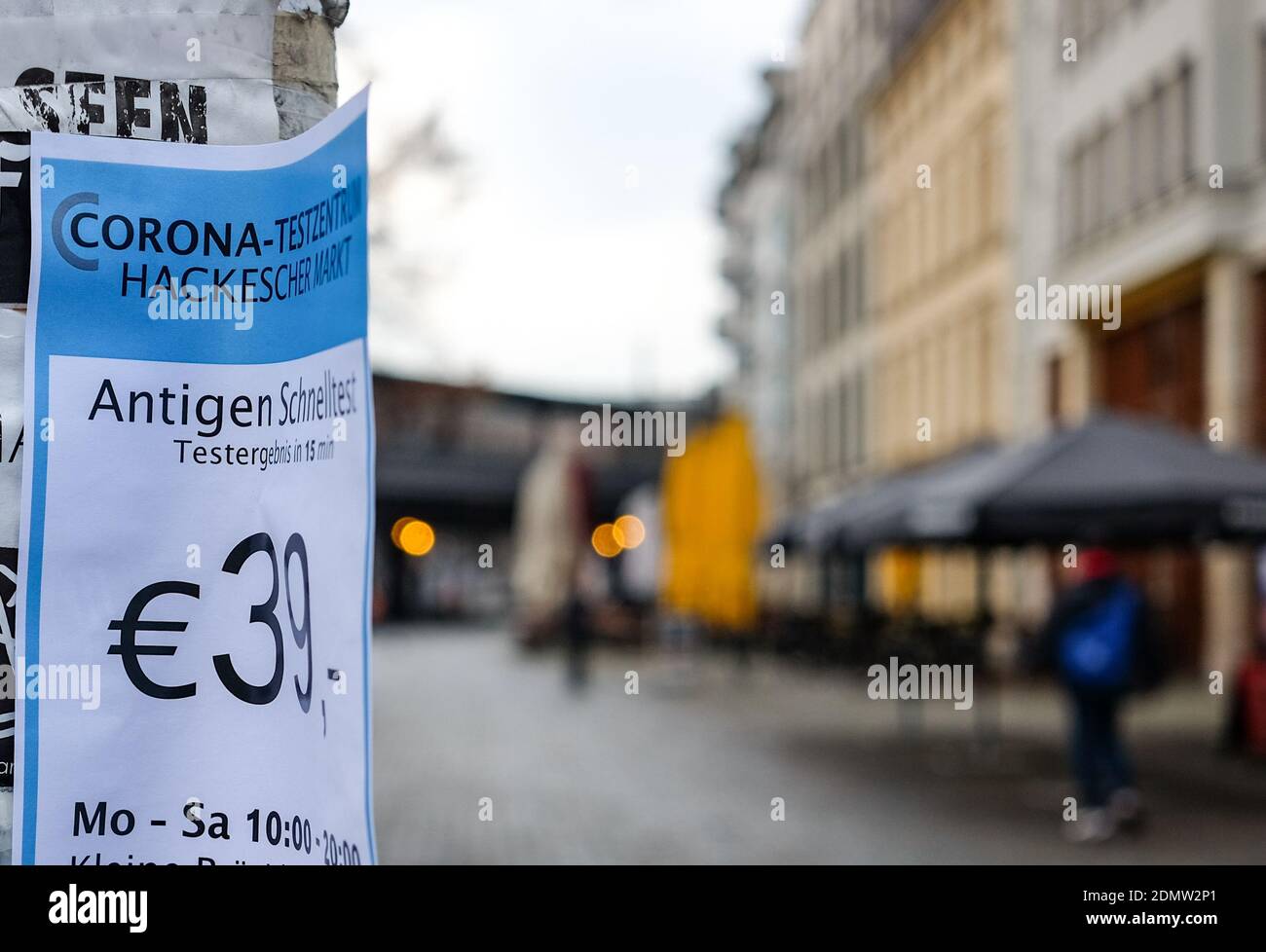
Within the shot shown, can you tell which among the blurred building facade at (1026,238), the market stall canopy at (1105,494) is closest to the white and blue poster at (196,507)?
the market stall canopy at (1105,494)

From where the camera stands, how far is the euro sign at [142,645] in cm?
210

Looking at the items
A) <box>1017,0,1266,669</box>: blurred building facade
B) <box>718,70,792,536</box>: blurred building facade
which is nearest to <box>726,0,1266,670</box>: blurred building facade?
<box>1017,0,1266,669</box>: blurred building facade

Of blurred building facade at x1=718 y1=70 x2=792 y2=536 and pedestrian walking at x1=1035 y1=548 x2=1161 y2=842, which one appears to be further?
blurred building facade at x1=718 y1=70 x2=792 y2=536

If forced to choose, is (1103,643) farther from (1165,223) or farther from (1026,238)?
(1026,238)

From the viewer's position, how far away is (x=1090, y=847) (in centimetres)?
892

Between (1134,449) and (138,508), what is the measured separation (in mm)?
9153

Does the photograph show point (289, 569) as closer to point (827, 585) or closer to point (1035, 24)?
point (1035, 24)

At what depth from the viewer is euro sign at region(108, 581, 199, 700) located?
210cm

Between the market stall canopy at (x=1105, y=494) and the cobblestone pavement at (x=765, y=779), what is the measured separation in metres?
1.76

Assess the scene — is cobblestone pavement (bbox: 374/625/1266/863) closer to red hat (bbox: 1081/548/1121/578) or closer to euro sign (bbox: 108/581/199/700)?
red hat (bbox: 1081/548/1121/578)

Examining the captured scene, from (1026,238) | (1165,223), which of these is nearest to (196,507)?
(1165,223)

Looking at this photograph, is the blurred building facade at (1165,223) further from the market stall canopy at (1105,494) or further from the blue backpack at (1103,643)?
the blue backpack at (1103,643)

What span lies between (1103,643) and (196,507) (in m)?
8.07

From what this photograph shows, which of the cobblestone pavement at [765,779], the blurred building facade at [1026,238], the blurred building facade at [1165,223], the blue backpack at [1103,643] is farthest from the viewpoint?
the blurred building facade at [1026,238]
